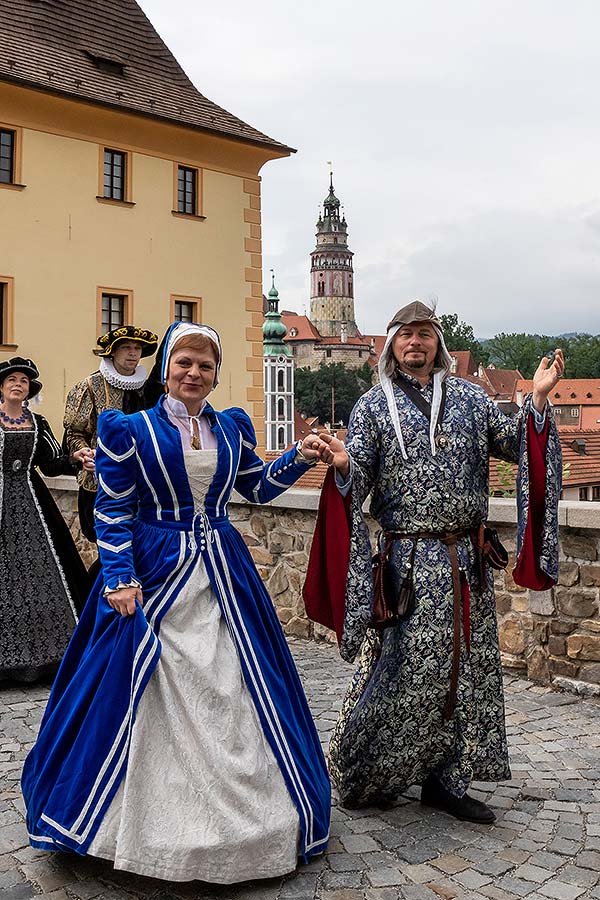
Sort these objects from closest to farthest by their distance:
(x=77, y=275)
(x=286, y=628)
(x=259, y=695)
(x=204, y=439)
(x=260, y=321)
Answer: (x=259, y=695)
(x=204, y=439)
(x=286, y=628)
(x=77, y=275)
(x=260, y=321)

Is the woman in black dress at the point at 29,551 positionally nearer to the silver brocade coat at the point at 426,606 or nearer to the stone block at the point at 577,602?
the silver brocade coat at the point at 426,606

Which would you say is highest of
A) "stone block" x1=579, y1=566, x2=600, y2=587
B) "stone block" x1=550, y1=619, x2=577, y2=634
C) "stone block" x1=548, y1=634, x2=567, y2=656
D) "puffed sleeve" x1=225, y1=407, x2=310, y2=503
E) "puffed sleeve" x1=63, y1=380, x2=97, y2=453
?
"puffed sleeve" x1=63, y1=380, x2=97, y2=453

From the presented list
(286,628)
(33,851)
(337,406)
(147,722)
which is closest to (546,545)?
(147,722)

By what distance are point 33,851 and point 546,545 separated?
2187 millimetres

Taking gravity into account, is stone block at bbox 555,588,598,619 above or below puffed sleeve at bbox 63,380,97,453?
below

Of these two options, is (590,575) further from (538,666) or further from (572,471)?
(572,471)

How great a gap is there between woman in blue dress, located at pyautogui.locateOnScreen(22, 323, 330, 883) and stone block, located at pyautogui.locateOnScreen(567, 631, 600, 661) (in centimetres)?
246

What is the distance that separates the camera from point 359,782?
3717mm

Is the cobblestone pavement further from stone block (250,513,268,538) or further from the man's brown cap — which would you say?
stone block (250,513,268,538)

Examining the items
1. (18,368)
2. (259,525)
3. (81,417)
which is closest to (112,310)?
(259,525)

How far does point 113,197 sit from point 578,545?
16.6 metres

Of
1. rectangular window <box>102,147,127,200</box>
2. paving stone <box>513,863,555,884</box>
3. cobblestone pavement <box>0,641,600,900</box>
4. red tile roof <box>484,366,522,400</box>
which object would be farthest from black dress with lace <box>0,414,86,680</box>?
A: red tile roof <box>484,366,522,400</box>

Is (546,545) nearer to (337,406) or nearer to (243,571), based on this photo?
(243,571)

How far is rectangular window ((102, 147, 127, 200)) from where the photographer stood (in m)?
19.6
